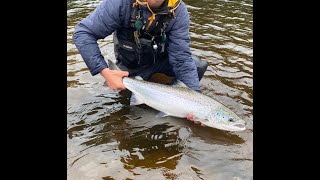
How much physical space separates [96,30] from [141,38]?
60 centimetres

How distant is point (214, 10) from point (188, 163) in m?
7.08

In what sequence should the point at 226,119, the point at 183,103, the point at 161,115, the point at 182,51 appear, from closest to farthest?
the point at 226,119 < the point at 183,103 < the point at 161,115 < the point at 182,51

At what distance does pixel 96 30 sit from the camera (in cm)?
450

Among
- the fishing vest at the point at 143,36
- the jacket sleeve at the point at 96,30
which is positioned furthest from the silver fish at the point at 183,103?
the fishing vest at the point at 143,36

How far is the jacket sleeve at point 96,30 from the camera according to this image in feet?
14.5

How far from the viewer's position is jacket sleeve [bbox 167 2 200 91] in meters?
4.68

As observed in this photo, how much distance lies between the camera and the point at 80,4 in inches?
A: 422

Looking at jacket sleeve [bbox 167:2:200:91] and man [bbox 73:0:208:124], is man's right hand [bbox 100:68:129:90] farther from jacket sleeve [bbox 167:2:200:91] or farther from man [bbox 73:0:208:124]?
jacket sleeve [bbox 167:2:200:91]

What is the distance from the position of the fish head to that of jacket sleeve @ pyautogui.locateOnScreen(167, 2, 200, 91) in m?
0.65

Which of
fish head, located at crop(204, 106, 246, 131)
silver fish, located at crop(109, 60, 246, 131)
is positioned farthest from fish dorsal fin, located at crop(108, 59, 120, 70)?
fish head, located at crop(204, 106, 246, 131)

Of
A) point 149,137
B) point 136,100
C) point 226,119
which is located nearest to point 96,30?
point 136,100

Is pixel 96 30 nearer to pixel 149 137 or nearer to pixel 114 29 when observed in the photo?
pixel 114 29
